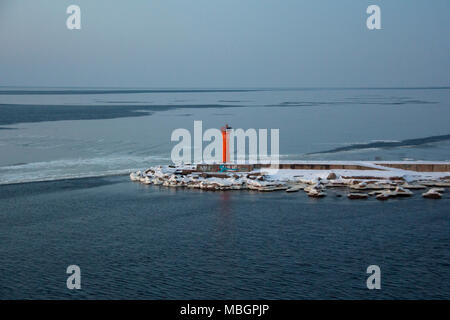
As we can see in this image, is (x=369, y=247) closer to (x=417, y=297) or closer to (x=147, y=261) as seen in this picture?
(x=417, y=297)

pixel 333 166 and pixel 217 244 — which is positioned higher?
pixel 333 166

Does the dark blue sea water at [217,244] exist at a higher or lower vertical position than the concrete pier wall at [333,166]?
lower

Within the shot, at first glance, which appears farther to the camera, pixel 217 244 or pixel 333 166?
pixel 333 166

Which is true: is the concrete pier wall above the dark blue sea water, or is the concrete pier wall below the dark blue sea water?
above

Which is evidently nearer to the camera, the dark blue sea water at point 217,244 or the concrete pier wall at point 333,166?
the dark blue sea water at point 217,244

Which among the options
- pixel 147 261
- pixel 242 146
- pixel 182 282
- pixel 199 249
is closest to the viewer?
pixel 182 282

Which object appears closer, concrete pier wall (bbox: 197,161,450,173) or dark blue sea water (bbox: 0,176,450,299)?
dark blue sea water (bbox: 0,176,450,299)

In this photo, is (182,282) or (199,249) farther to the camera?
(199,249)
